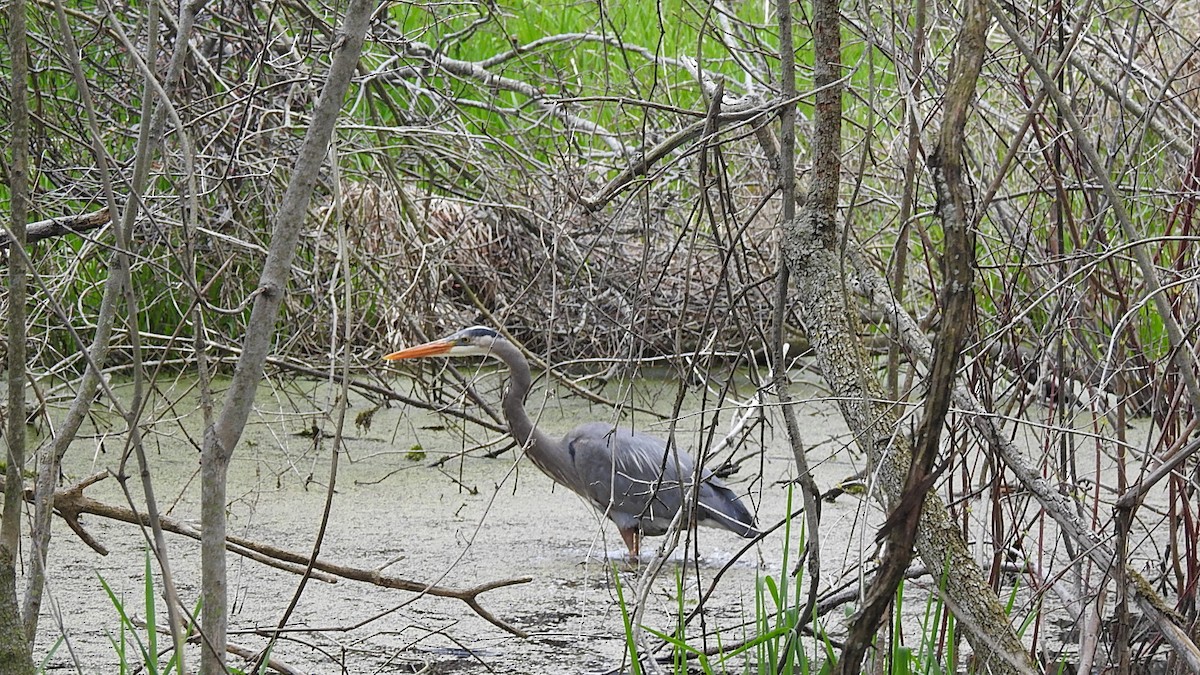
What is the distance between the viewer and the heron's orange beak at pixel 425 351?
339 centimetres

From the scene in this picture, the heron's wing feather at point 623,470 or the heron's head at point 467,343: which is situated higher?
the heron's head at point 467,343

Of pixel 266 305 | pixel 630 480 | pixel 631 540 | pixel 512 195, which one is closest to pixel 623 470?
pixel 630 480

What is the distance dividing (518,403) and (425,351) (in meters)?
0.28

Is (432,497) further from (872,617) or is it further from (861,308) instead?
(872,617)

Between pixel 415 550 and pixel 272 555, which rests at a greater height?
pixel 272 555

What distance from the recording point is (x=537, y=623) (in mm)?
2773

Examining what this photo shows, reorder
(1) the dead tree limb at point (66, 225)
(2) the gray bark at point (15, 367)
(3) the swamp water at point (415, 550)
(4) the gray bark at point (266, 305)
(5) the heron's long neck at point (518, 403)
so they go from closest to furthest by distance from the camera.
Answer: (4) the gray bark at point (266, 305)
(2) the gray bark at point (15, 367)
(1) the dead tree limb at point (66, 225)
(3) the swamp water at point (415, 550)
(5) the heron's long neck at point (518, 403)

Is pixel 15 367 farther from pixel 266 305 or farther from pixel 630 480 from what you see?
pixel 630 480

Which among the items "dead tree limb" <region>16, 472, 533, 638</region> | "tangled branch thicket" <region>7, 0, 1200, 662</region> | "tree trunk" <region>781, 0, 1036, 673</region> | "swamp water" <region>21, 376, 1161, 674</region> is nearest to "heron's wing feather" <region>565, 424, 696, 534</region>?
"swamp water" <region>21, 376, 1161, 674</region>

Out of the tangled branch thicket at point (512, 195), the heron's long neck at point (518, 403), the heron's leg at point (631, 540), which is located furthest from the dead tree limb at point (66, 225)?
the heron's leg at point (631, 540)

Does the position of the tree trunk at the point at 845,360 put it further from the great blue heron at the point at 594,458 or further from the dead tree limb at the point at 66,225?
the great blue heron at the point at 594,458

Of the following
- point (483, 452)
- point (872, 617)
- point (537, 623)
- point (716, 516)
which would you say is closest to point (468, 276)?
point (483, 452)

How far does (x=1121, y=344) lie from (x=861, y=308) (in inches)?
54.1

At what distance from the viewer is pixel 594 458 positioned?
3.44m
